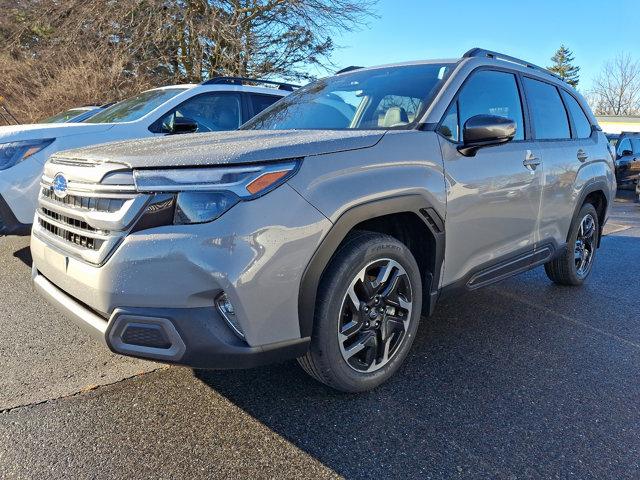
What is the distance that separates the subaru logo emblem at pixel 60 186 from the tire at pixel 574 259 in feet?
12.6

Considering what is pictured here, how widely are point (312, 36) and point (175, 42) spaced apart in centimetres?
418

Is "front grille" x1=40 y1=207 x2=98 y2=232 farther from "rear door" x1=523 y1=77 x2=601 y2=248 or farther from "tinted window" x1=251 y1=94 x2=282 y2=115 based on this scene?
"tinted window" x1=251 y1=94 x2=282 y2=115

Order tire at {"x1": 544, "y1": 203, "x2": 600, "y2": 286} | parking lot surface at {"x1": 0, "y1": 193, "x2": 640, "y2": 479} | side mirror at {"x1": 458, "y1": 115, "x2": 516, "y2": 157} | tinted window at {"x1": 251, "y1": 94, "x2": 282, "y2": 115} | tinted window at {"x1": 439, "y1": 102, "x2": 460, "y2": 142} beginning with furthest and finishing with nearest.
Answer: tinted window at {"x1": 251, "y1": 94, "x2": 282, "y2": 115}, tire at {"x1": 544, "y1": 203, "x2": 600, "y2": 286}, tinted window at {"x1": 439, "y1": 102, "x2": 460, "y2": 142}, side mirror at {"x1": 458, "y1": 115, "x2": 516, "y2": 157}, parking lot surface at {"x1": 0, "y1": 193, "x2": 640, "y2": 479}

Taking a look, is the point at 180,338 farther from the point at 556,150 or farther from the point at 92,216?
the point at 556,150

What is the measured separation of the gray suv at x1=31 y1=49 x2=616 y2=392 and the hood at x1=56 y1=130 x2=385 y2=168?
0.03 ft

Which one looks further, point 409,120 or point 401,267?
point 409,120

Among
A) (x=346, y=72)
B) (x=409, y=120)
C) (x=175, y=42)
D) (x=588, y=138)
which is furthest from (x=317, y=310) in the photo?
(x=175, y=42)

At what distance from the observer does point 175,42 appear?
14648 mm

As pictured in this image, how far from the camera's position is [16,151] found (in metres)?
4.23

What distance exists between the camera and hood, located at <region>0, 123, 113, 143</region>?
427 centimetres

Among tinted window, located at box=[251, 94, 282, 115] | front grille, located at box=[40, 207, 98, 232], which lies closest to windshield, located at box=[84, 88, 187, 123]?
tinted window, located at box=[251, 94, 282, 115]

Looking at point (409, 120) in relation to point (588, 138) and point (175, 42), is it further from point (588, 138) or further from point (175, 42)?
point (175, 42)

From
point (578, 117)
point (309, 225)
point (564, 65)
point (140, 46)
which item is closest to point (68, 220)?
point (309, 225)

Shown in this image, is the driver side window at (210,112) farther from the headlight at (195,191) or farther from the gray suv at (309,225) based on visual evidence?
the headlight at (195,191)
